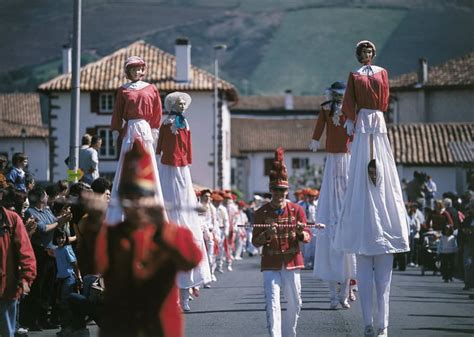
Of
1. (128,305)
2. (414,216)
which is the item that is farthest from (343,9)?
(128,305)

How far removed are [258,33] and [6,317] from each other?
12544cm

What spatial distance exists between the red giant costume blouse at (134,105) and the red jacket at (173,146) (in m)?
1.06

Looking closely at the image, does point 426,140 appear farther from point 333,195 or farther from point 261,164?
point 261,164

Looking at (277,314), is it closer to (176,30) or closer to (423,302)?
(423,302)

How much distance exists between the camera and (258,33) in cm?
13625

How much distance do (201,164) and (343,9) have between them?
208 feet

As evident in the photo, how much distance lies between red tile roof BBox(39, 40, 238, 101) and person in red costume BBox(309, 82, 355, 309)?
171ft

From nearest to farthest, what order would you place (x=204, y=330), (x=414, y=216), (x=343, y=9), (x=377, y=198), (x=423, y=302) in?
(x=377, y=198) → (x=204, y=330) → (x=423, y=302) → (x=414, y=216) → (x=343, y=9)

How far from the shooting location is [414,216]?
33906mm

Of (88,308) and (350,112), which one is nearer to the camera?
(88,308)

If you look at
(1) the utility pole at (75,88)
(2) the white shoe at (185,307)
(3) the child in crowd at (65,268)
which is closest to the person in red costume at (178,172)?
(2) the white shoe at (185,307)

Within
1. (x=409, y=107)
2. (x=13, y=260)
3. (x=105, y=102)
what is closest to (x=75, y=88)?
(x=13, y=260)

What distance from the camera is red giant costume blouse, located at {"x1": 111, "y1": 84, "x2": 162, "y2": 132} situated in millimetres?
15055

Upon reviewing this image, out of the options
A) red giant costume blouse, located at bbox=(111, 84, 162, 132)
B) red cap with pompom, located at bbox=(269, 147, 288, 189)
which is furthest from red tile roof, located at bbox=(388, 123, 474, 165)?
red cap with pompom, located at bbox=(269, 147, 288, 189)
